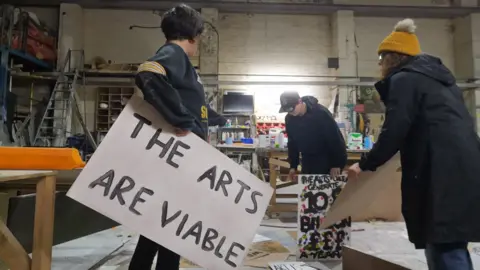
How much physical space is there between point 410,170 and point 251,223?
568 mm

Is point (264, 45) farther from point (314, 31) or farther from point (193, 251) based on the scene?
point (193, 251)

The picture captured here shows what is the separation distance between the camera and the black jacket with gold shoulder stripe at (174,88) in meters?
1.03

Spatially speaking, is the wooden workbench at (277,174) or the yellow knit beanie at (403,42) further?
the wooden workbench at (277,174)

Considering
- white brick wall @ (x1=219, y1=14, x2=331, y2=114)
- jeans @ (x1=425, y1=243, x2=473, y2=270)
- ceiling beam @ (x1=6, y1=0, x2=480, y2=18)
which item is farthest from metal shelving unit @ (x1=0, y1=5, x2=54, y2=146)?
jeans @ (x1=425, y1=243, x2=473, y2=270)

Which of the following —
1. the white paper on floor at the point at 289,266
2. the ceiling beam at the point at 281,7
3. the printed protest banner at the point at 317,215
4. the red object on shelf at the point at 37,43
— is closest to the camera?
the white paper on floor at the point at 289,266

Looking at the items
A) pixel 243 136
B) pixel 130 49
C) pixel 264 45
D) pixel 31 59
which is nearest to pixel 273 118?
pixel 243 136

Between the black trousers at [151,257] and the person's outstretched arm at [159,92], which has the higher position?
the person's outstretched arm at [159,92]

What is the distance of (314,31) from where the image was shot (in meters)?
6.88

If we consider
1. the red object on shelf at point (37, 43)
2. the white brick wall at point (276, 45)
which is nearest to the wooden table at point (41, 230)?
the red object on shelf at point (37, 43)

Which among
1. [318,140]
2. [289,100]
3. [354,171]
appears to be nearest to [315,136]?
Answer: [318,140]

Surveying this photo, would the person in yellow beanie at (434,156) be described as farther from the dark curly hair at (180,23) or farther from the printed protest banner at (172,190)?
the dark curly hair at (180,23)

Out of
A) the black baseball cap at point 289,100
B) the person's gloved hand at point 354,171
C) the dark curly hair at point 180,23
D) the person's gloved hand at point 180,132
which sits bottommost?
the person's gloved hand at point 354,171

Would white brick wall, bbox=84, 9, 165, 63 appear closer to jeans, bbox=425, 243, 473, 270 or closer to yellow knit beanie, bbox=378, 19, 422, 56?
yellow knit beanie, bbox=378, 19, 422, 56

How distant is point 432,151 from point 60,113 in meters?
6.07
